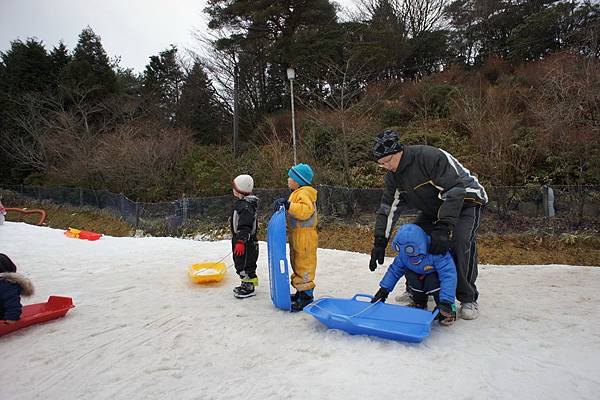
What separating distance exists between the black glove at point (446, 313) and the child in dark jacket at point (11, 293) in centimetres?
375

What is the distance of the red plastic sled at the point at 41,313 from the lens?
3.59 meters

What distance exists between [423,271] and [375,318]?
652mm

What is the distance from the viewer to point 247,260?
4488 mm

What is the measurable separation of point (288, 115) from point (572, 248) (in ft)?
52.1

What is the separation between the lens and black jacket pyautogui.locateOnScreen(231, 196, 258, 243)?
171 inches

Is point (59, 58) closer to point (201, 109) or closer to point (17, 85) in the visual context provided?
point (17, 85)

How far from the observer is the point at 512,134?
32.6 feet

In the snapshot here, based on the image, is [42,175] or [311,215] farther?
[42,175]

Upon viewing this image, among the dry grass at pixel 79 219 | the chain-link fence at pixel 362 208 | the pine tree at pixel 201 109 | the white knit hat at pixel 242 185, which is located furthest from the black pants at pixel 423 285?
the pine tree at pixel 201 109

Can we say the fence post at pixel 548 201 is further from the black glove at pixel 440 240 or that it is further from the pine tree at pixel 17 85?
the pine tree at pixel 17 85

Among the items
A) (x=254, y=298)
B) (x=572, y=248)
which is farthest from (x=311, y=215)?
(x=572, y=248)

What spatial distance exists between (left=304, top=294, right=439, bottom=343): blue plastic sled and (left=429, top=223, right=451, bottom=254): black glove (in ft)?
1.79

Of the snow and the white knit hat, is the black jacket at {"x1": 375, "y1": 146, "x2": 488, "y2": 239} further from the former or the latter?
the white knit hat

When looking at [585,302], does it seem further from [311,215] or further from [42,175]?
[42,175]
